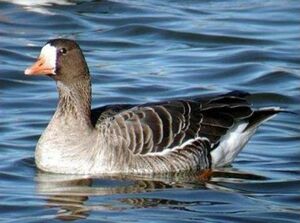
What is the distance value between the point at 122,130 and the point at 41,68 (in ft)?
3.51

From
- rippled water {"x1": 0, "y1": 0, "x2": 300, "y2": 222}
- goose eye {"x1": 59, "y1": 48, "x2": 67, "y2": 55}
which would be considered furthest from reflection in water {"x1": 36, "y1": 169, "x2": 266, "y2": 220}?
goose eye {"x1": 59, "y1": 48, "x2": 67, "y2": 55}

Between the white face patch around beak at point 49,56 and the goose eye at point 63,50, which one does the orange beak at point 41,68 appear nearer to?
the white face patch around beak at point 49,56

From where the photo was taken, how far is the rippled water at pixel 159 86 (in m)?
14.0

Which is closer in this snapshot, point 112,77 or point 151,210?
point 151,210

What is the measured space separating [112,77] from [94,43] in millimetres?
2626

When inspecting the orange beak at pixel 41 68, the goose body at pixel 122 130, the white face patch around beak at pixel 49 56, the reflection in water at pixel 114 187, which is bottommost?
the reflection in water at pixel 114 187

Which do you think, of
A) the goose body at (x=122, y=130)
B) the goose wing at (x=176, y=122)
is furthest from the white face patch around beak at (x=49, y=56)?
the goose wing at (x=176, y=122)

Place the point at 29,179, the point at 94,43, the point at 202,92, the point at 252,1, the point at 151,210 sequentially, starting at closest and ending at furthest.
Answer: the point at 151,210, the point at 29,179, the point at 202,92, the point at 94,43, the point at 252,1

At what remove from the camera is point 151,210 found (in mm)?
13703

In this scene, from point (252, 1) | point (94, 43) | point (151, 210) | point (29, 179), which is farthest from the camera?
point (252, 1)

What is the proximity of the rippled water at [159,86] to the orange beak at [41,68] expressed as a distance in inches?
43.5

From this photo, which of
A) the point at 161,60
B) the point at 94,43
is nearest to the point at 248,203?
the point at 161,60

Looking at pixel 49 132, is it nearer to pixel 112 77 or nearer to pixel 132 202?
pixel 132 202

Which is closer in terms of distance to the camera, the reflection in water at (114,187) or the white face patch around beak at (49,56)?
the reflection in water at (114,187)
